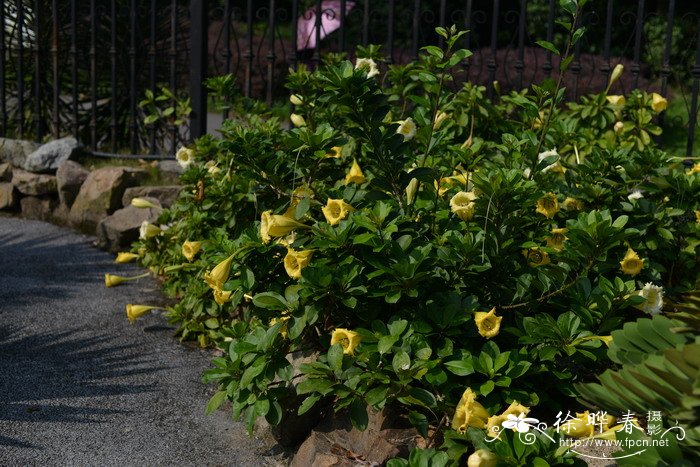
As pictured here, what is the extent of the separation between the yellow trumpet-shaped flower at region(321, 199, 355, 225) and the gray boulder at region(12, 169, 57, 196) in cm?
356

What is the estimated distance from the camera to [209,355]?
147 inches

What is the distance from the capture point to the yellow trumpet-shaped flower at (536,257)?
2.89 meters

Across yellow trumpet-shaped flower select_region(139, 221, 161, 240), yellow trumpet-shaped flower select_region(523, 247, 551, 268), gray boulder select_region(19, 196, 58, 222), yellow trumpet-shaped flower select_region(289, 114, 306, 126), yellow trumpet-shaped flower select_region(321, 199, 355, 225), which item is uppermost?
yellow trumpet-shaped flower select_region(289, 114, 306, 126)

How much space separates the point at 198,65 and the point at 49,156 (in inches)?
45.8

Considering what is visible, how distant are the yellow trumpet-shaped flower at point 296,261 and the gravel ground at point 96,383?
643 mm

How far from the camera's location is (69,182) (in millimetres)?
5641

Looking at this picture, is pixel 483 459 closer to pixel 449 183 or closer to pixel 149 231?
pixel 449 183

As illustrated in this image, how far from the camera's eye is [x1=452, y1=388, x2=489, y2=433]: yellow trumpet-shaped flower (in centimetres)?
242

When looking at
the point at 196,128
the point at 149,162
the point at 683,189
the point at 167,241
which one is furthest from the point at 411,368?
the point at 149,162

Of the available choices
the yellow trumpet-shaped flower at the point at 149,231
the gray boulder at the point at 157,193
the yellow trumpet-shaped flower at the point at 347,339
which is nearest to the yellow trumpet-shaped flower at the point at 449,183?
the yellow trumpet-shaped flower at the point at 347,339

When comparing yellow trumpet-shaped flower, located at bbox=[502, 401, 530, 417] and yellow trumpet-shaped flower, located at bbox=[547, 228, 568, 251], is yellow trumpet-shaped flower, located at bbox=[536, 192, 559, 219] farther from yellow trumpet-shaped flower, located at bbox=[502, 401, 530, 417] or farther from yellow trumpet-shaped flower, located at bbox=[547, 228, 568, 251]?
yellow trumpet-shaped flower, located at bbox=[502, 401, 530, 417]

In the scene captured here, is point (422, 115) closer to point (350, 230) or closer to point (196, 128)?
point (350, 230)

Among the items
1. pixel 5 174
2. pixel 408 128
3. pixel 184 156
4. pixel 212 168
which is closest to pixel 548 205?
pixel 408 128

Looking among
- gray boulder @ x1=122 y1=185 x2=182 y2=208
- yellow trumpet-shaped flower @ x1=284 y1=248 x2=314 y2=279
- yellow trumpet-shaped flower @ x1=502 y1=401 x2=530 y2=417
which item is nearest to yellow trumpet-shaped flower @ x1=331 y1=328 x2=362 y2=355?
yellow trumpet-shaped flower @ x1=284 y1=248 x2=314 y2=279
